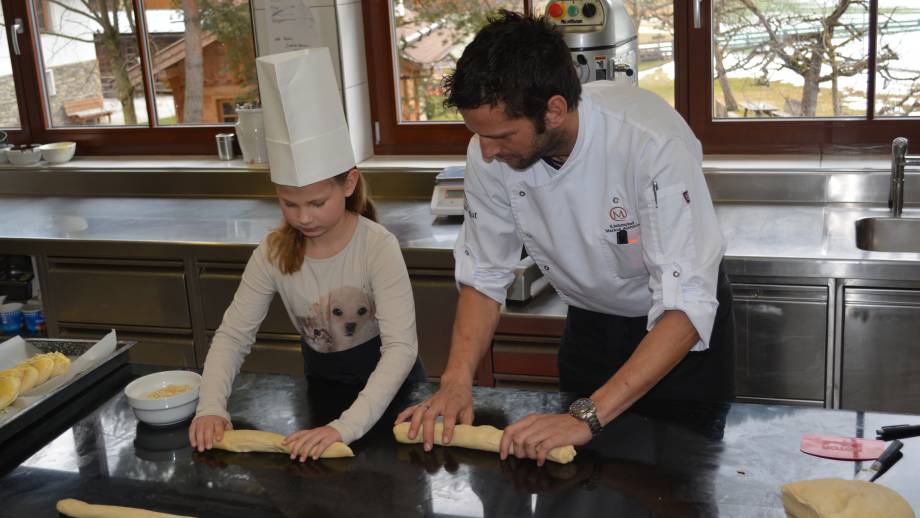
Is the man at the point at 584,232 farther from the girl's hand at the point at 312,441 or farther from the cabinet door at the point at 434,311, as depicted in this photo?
the cabinet door at the point at 434,311

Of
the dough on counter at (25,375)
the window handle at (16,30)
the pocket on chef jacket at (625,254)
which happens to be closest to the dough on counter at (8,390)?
the dough on counter at (25,375)

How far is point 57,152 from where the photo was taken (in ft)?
12.2

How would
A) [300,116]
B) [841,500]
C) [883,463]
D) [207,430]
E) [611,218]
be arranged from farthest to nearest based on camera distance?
[300,116] < [611,218] < [207,430] < [883,463] < [841,500]

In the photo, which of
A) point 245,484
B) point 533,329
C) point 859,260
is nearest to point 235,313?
point 245,484

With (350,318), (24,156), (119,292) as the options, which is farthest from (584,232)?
(24,156)

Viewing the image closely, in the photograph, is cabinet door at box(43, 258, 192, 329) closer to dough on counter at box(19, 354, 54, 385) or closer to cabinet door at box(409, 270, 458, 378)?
cabinet door at box(409, 270, 458, 378)

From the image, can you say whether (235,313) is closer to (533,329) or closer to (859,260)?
(533,329)

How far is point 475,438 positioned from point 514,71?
55cm

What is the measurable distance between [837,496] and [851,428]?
0.26 meters

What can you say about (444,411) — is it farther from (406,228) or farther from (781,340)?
(406,228)

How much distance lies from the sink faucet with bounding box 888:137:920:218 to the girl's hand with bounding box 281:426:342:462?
187cm

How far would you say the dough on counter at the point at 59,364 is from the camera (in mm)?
1795

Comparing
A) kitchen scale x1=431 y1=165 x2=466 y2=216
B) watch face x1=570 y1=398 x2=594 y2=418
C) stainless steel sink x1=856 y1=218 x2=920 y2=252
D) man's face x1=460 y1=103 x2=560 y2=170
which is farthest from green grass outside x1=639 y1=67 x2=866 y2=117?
watch face x1=570 y1=398 x2=594 y2=418

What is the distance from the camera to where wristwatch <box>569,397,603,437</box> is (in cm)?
146
